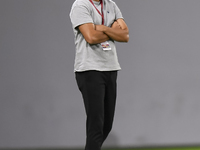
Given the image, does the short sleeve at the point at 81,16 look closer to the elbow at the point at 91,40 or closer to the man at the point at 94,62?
the man at the point at 94,62

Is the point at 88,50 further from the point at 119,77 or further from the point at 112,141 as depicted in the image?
the point at 112,141

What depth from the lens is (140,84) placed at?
3379 mm

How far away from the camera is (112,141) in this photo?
3.38m

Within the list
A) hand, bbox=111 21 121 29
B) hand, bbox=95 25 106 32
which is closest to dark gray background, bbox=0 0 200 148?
hand, bbox=111 21 121 29

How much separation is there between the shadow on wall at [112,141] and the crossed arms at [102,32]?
61.6 inches

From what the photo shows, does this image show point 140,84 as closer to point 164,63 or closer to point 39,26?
point 164,63

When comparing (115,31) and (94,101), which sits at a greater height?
(115,31)

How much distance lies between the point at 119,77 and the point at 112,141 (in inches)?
28.1

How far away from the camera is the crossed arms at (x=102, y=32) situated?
193 centimetres

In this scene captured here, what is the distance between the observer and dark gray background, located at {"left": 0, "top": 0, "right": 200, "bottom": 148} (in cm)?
328

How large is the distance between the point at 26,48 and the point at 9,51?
7.5 inches

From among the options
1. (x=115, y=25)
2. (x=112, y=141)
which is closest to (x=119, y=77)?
(x=112, y=141)

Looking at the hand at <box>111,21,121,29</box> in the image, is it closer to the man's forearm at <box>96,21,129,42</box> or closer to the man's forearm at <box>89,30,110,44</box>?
the man's forearm at <box>96,21,129,42</box>

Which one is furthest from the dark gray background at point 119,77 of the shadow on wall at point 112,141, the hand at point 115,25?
the hand at point 115,25
